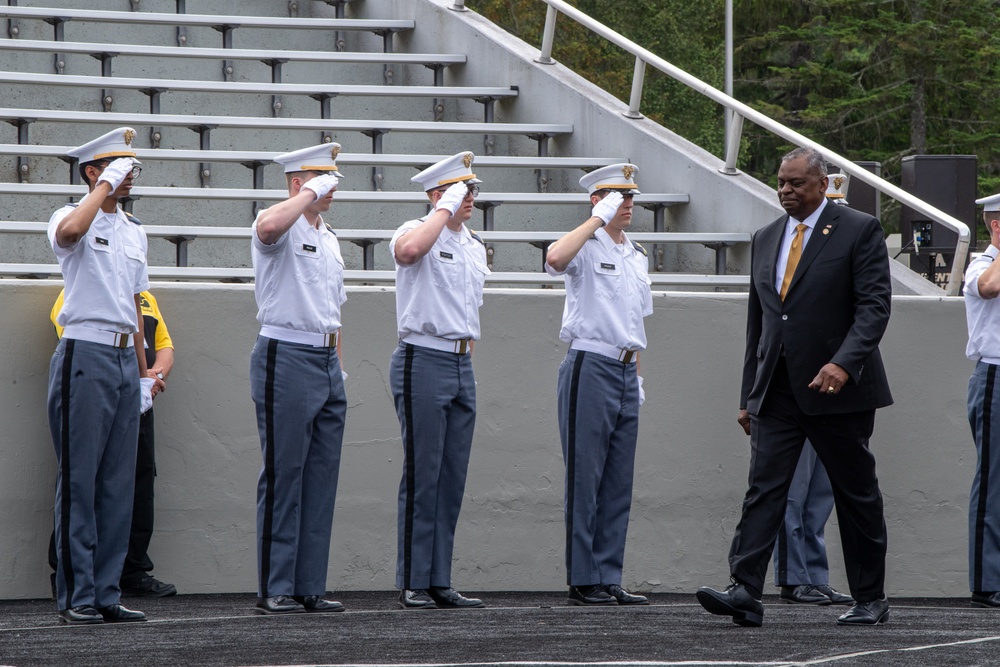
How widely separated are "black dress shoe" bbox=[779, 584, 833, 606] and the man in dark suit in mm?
1378

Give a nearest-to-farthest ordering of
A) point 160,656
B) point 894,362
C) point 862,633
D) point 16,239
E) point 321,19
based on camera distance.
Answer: point 160,656, point 862,633, point 894,362, point 16,239, point 321,19

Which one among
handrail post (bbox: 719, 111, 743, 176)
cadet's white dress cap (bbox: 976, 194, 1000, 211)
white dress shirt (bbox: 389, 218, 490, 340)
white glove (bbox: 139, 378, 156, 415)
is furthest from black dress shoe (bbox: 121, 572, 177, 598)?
handrail post (bbox: 719, 111, 743, 176)

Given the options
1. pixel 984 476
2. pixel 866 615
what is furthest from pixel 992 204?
pixel 866 615

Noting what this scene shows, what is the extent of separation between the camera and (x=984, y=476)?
7.30 m

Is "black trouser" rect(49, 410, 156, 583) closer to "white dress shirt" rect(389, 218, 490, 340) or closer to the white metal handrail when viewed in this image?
"white dress shirt" rect(389, 218, 490, 340)

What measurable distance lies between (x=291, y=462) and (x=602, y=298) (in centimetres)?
159

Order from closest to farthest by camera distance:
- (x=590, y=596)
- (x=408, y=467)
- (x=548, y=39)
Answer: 1. (x=408, y=467)
2. (x=590, y=596)
3. (x=548, y=39)

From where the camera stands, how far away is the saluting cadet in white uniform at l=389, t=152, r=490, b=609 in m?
6.76

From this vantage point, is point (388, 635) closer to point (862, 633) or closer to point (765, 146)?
point (862, 633)

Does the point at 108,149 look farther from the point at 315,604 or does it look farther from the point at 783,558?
the point at 783,558

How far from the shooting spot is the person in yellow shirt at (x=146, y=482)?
7246 millimetres

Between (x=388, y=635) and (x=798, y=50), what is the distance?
30.0 meters

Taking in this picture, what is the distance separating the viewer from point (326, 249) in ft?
21.9

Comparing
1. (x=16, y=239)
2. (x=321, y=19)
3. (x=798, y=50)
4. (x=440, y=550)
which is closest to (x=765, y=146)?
(x=798, y=50)
